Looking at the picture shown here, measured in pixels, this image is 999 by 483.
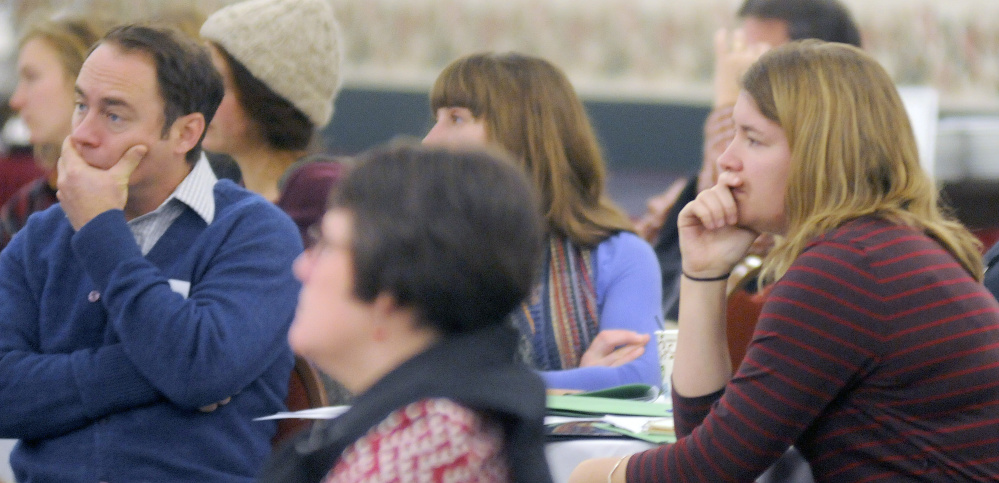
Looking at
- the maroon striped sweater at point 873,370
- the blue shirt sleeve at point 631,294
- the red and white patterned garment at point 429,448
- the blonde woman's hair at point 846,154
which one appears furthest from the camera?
the blue shirt sleeve at point 631,294

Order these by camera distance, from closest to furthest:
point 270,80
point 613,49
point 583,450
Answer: point 583,450, point 270,80, point 613,49

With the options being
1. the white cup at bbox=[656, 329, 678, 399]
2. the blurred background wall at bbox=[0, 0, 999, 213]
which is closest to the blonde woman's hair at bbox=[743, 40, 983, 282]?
the white cup at bbox=[656, 329, 678, 399]

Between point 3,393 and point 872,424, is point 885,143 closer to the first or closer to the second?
point 872,424

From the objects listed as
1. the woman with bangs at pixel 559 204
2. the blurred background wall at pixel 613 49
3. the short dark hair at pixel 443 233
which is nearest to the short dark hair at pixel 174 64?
the woman with bangs at pixel 559 204

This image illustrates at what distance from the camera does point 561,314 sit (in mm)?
2219

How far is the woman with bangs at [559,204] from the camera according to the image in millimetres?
2211

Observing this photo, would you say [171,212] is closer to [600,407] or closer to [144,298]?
[144,298]

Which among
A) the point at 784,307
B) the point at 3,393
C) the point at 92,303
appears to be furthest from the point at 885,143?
the point at 3,393

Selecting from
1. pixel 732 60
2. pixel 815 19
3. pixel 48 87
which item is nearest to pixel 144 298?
pixel 48 87

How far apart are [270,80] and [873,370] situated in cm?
171

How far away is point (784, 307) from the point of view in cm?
130

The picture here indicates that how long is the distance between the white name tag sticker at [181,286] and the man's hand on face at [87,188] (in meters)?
0.14

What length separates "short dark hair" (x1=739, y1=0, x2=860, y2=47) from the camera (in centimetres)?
324

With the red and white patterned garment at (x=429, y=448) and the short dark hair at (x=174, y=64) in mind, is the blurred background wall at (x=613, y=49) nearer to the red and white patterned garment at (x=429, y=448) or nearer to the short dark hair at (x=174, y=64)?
the short dark hair at (x=174, y=64)
